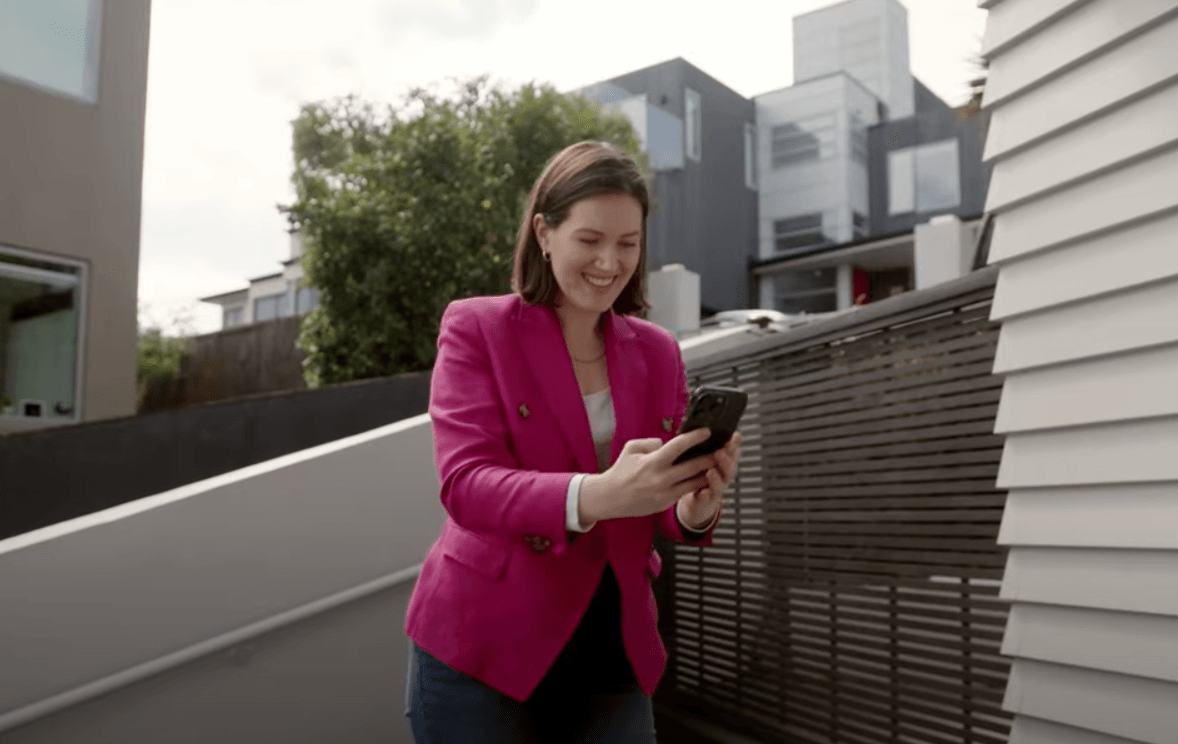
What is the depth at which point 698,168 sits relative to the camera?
74.6 ft

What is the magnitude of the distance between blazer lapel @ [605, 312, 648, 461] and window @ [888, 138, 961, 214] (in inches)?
878

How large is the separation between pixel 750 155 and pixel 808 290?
3.88m

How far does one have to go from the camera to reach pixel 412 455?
367 cm

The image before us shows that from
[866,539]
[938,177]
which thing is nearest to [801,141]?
[938,177]

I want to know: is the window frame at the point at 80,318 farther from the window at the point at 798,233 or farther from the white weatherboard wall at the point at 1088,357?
the window at the point at 798,233

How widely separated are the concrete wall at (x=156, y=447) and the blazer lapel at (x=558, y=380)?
15.4 ft

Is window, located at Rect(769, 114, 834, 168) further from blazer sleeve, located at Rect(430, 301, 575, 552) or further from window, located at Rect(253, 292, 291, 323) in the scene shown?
blazer sleeve, located at Rect(430, 301, 575, 552)

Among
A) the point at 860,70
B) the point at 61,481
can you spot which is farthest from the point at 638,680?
the point at 860,70

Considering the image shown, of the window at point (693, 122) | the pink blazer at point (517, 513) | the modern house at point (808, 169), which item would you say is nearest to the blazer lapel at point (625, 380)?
the pink blazer at point (517, 513)

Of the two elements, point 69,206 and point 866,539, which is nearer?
point 866,539

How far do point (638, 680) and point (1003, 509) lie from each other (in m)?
1.32

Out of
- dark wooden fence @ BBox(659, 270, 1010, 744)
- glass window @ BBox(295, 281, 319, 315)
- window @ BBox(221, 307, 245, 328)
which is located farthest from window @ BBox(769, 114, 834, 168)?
dark wooden fence @ BBox(659, 270, 1010, 744)

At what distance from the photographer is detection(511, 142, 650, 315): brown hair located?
4.62 feet

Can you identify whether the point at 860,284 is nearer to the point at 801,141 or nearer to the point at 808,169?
the point at 808,169
